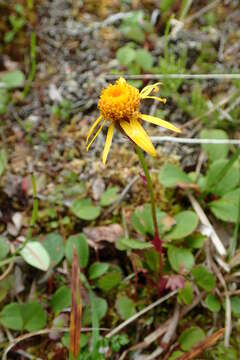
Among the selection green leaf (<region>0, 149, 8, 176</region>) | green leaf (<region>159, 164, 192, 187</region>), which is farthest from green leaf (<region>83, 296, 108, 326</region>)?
green leaf (<region>0, 149, 8, 176</region>)

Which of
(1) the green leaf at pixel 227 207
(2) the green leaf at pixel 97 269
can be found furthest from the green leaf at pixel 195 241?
(2) the green leaf at pixel 97 269

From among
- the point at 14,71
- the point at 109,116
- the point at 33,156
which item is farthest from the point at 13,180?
the point at 109,116

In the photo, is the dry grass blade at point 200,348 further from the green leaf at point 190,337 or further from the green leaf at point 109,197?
the green leaf at point 109,197

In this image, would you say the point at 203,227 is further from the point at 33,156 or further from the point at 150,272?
the point at 33,156

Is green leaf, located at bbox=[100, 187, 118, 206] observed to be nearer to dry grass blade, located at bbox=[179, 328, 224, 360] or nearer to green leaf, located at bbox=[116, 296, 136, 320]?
green leaf, located at bbox=[116, 296, 136, 320]

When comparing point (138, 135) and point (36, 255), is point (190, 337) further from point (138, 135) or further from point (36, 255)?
point (138, 135)

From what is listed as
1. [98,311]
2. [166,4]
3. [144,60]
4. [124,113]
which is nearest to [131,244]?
[98,311]
